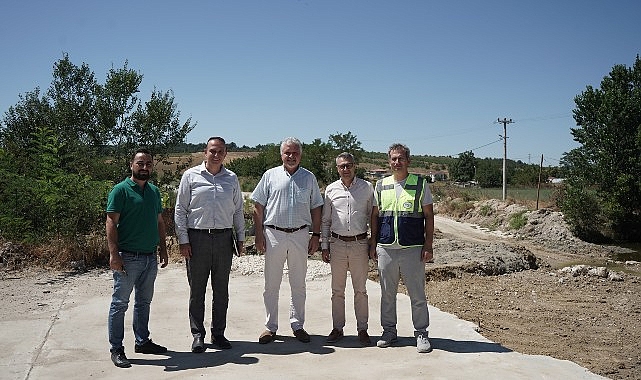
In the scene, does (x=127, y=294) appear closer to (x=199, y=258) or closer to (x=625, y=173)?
(x=199, y=258)

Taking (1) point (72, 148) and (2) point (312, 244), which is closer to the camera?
(2) point (312, 244)

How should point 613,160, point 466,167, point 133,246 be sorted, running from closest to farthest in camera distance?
1. point 133,246
2. point 613,160
3. point 466,167

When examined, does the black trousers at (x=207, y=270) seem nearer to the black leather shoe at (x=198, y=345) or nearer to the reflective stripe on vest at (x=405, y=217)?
the black leather shoe at (x=198, y=345)

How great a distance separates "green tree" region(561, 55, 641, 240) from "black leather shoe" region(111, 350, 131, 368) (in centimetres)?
2263

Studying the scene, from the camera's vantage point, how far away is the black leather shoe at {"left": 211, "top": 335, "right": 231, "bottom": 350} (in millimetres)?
4824

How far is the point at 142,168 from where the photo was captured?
444 centimetres

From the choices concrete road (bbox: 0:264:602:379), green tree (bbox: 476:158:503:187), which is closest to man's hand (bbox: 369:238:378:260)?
concrete road (bbox: 0:264:602:379)

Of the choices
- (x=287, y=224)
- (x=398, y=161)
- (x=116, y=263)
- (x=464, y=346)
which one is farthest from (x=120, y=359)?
(x=464, y=346)

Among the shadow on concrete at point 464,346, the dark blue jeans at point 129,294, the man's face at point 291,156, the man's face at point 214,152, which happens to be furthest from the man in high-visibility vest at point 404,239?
the dark blue jeans at point 129,294

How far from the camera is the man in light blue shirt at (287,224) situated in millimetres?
4910

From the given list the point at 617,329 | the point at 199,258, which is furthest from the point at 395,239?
the point at 617,329

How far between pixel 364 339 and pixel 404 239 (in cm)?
104

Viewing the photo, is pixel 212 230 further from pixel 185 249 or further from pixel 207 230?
pixel 185 249

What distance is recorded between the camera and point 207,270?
15.8 feet
